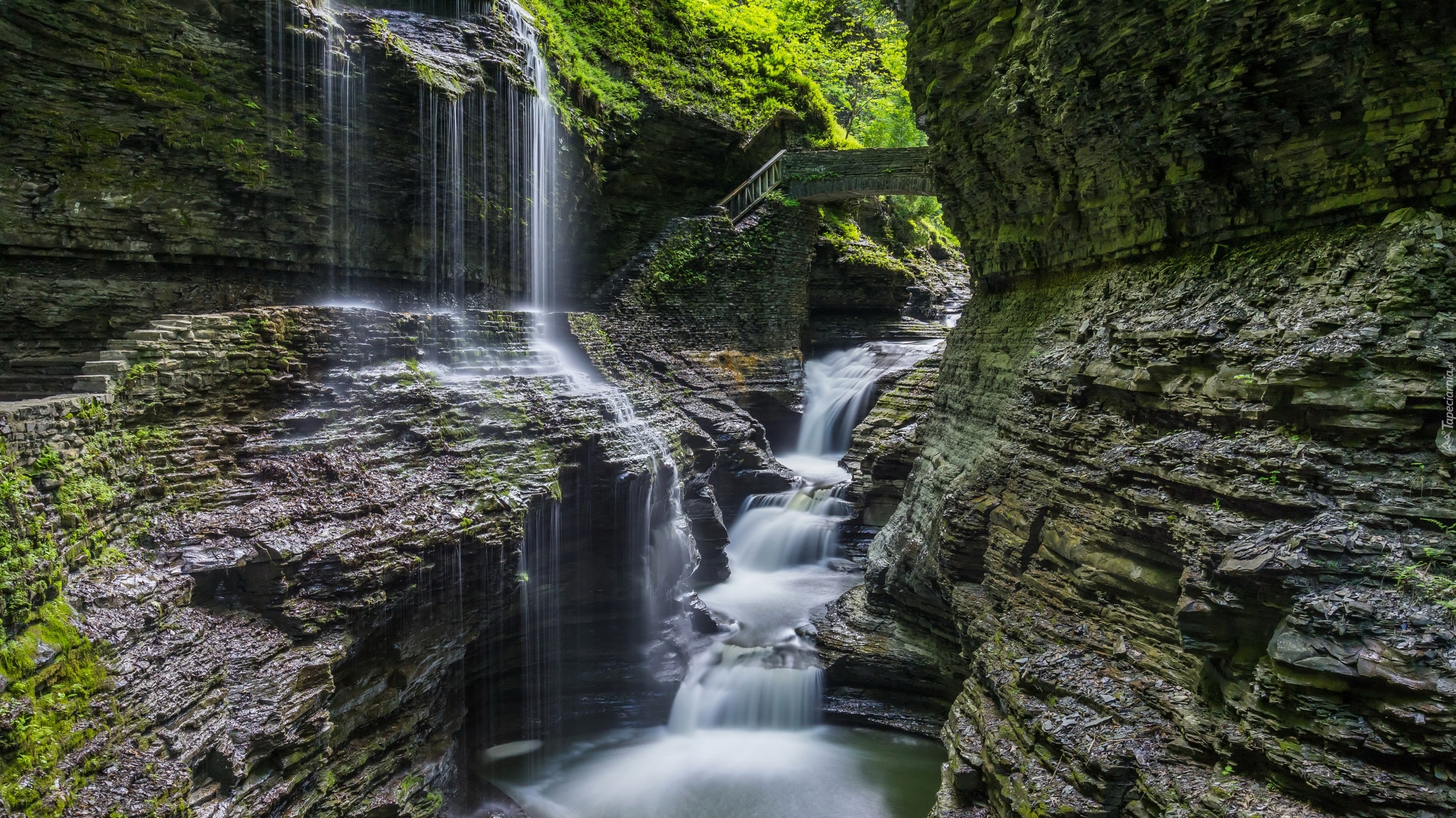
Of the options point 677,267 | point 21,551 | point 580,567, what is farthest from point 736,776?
point 677,267

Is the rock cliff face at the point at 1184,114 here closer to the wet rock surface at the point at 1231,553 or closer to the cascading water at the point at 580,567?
the wet rock surface at the point at 1231,553

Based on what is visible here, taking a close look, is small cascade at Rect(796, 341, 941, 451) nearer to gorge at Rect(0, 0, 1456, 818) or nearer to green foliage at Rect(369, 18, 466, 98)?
gorge at Rect(0, 0, 1456, 818)

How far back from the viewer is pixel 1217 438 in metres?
5.20

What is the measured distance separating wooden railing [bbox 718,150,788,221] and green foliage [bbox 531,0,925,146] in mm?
1041

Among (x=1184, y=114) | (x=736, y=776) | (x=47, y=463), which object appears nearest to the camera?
(x=47, y=463)

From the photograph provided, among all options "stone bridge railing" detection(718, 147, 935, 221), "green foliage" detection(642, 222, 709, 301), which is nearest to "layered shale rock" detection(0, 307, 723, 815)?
"green foliage" detection(642, 222, 709, 301)

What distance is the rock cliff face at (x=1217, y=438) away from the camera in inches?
157

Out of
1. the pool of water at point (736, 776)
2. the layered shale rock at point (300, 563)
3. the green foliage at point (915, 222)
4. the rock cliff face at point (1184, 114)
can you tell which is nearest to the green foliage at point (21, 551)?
the layered shale rock at point (300, 563)

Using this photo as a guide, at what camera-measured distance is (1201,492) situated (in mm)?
5109

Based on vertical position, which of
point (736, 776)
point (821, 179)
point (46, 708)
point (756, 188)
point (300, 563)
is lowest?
point (736, 776)

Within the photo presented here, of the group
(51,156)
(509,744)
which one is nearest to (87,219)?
(51,156)

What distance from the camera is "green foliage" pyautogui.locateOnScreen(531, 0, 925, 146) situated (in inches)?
622

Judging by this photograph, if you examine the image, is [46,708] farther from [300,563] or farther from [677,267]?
[677,267]

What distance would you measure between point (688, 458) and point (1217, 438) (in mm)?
7918
